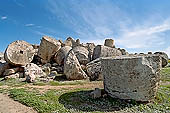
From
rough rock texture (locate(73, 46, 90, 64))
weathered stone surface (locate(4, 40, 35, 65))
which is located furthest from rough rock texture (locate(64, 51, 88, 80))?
weathered stone surface (locate(4, 40, 35, 65))

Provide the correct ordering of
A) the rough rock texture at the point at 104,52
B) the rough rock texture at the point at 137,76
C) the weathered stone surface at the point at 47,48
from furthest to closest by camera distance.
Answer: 1. the weathered stone surface at the point at 47,48
2. the rough rock texture at the point at 104,52
3. the rough rock texture at the point at 137,76

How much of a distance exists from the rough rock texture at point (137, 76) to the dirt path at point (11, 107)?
5.42 m

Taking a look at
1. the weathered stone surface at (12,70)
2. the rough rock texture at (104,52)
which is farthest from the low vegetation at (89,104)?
the rough rock texture at (104,52)

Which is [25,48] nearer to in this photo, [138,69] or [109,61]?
[109,61]

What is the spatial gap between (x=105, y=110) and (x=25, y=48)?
18.2 metres

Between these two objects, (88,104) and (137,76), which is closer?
(137,76)

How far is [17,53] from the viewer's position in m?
20.2

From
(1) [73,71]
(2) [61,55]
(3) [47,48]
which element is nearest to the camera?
(1) [73,71]

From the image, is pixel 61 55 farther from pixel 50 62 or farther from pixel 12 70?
pixel 12 70

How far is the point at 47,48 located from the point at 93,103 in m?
16.8

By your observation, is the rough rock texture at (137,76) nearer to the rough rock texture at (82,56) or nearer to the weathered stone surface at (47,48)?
the rough rock texture at (82,56)

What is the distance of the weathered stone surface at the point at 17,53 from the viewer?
19450 mm

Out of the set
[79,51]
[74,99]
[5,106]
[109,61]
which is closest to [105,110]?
[74,99]

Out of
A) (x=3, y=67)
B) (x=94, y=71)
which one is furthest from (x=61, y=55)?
(x=3, y=67)
